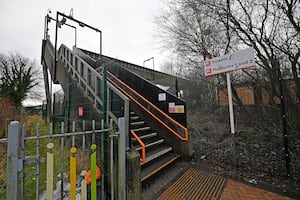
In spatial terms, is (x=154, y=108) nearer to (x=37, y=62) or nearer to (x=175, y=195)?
(x=175, y=195)

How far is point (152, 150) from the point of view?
4.11 m

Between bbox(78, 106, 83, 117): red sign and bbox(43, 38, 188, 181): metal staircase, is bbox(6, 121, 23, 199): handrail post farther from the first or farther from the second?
bbox(78, 106, 83, 117): red sign

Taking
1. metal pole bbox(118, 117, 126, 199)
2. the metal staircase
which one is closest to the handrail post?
metal pole bbox(118, 117, 126, 199)

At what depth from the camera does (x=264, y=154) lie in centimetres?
415

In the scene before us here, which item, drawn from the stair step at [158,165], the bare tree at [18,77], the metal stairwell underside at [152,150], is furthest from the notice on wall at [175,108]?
the bare tree at [18,77]

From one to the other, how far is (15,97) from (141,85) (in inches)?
641

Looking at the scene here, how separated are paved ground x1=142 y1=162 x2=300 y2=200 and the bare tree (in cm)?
1758

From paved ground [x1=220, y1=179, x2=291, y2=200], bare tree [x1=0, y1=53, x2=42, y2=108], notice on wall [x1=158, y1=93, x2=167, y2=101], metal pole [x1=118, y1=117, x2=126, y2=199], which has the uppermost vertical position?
bare tree [x1=0, y1=53, x2=42, y2=108]

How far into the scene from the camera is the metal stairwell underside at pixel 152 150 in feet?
11.1

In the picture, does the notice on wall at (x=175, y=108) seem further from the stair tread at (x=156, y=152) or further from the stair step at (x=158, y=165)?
the stair step at (x=158, y=165)

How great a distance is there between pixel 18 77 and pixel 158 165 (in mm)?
21007

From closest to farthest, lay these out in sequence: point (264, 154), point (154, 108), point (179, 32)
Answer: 1. point (264, 154)
2. point (154, 108)
3. point (179, 32)

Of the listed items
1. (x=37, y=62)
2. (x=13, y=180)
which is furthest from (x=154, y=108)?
(x=37, y=62)

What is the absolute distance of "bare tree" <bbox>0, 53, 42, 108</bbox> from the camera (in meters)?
15.7
